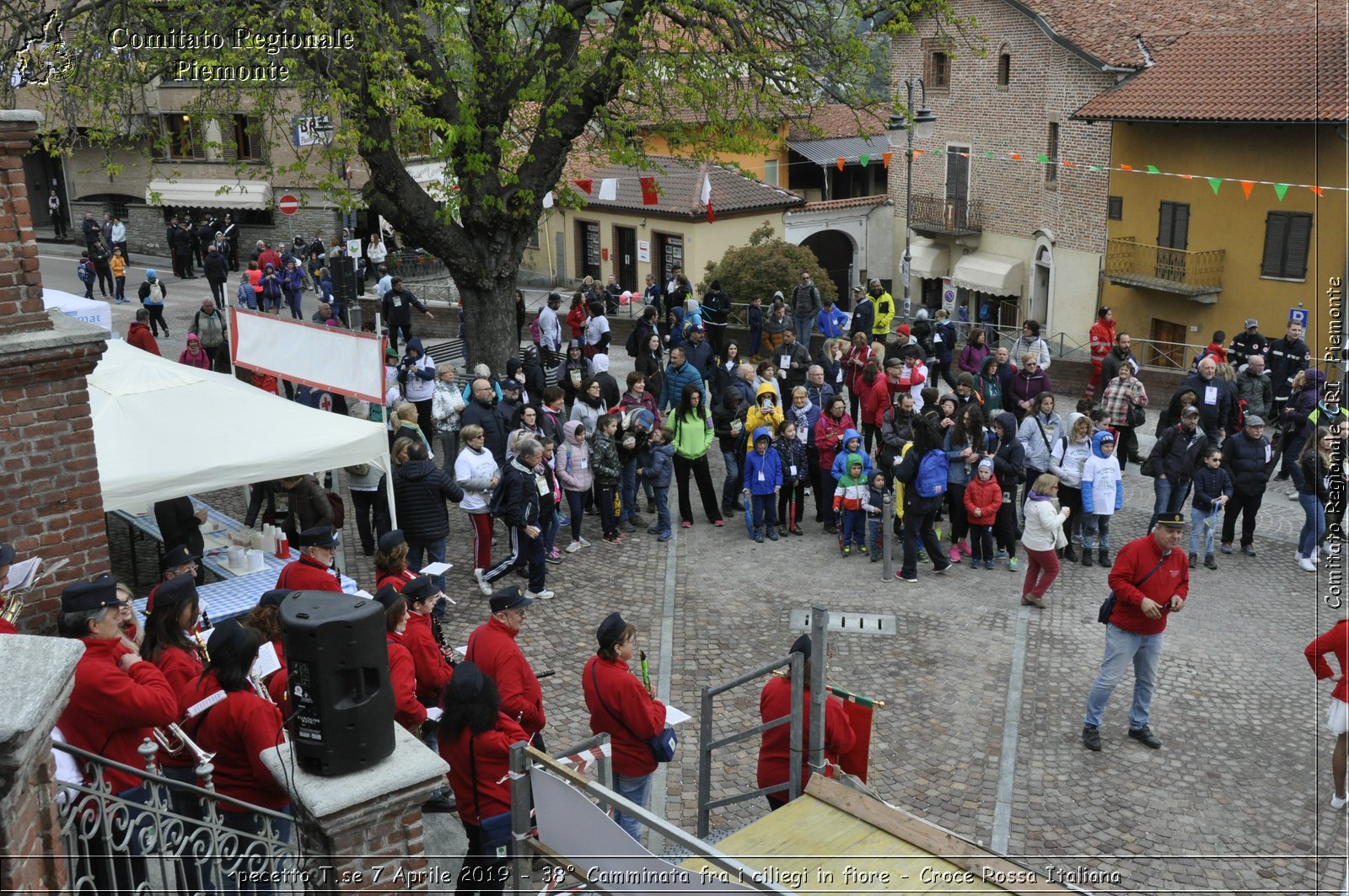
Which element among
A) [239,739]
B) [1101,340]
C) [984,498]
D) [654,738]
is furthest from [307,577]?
[1101,340]

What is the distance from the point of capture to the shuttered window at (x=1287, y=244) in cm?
2623

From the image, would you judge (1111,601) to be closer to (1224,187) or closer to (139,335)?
(139,335)

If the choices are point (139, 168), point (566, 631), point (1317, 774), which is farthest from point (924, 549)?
point (139, 168)

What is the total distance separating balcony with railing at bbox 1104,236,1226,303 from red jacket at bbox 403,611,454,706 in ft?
84.4

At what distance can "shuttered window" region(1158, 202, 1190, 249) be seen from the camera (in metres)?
29.3

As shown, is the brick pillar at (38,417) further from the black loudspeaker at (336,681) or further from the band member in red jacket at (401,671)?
the black loudspeaker at (336,681)

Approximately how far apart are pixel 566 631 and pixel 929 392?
5.20m

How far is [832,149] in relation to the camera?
42531 mm

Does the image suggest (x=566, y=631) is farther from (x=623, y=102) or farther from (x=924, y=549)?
(x=623, y=102)

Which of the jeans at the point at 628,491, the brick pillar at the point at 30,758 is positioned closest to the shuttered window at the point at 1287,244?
the jeans at the point at 628,491

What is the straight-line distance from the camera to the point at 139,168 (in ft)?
136

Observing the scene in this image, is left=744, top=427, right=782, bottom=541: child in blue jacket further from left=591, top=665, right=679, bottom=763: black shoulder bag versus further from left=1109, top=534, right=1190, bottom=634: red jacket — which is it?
left=591, top=665, right=679, bottom=763: black shoulder bag

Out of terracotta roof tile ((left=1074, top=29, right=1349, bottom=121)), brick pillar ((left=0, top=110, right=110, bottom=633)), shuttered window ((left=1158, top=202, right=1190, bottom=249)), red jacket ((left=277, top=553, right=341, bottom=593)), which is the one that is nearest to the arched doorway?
A: terracotta roof tile ((left=1074, top=29, right=1349, bottom=121))

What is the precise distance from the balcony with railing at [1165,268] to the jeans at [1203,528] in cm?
1796
